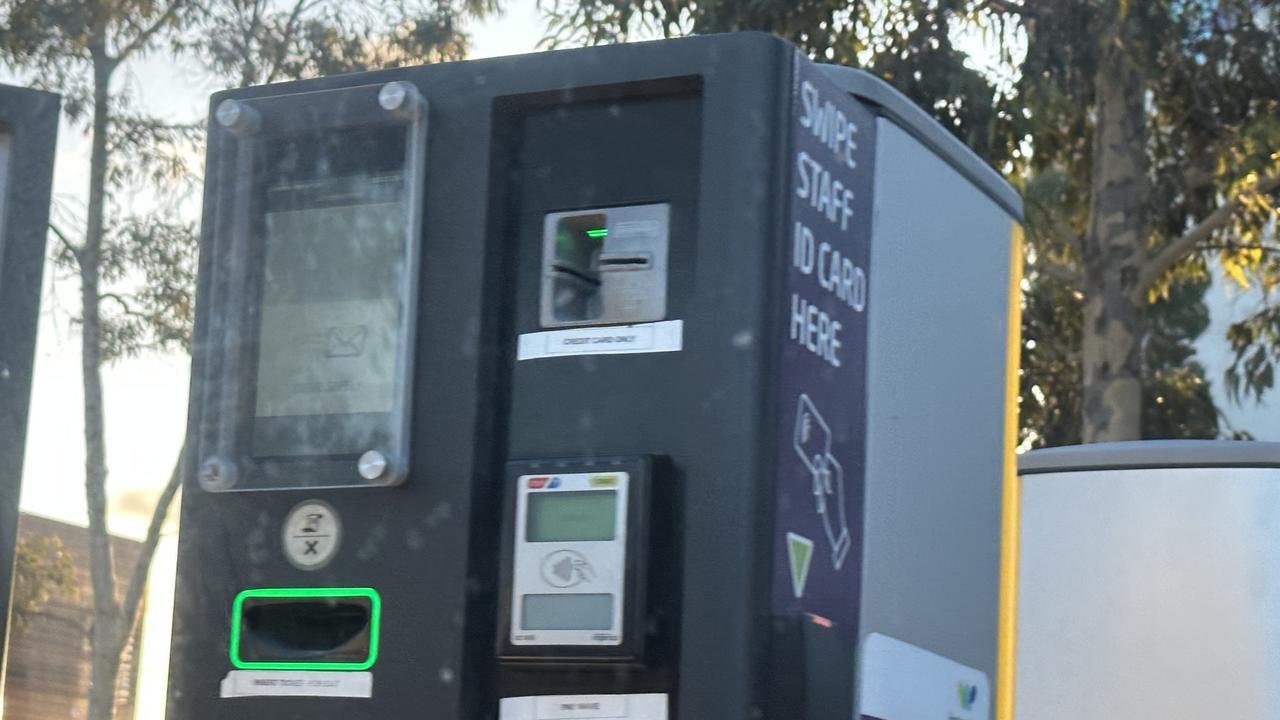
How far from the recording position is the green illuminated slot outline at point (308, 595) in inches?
106

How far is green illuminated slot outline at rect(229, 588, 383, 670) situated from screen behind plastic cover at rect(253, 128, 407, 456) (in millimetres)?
196

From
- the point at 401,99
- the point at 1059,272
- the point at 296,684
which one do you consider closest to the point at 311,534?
the point at 296,684

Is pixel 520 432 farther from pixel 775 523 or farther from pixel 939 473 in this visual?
pixel 939 473

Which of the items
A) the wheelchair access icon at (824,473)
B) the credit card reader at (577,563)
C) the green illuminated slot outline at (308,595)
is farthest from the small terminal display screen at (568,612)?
the wheelchair access icon at (824,473)

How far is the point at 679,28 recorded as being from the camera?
33.6 feet

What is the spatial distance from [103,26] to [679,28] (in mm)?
6998

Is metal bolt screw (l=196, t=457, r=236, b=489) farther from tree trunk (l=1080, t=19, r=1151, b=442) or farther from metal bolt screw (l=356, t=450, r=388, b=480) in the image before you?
tree trunk (l=1080, t=19, r=1151, b=442)

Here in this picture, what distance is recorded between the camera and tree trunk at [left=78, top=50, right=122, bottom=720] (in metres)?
15.5

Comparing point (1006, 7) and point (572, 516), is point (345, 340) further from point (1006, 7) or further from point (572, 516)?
point (1006, 7)

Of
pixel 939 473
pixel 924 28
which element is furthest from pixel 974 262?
pixel 924 28

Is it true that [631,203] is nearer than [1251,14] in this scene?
Yes

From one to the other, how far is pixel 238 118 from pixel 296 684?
84 centimetres

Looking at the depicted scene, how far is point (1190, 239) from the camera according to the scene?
11.2m

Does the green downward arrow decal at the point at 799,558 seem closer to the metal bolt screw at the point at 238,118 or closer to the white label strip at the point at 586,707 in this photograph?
the white label strip at the point at 586,707
